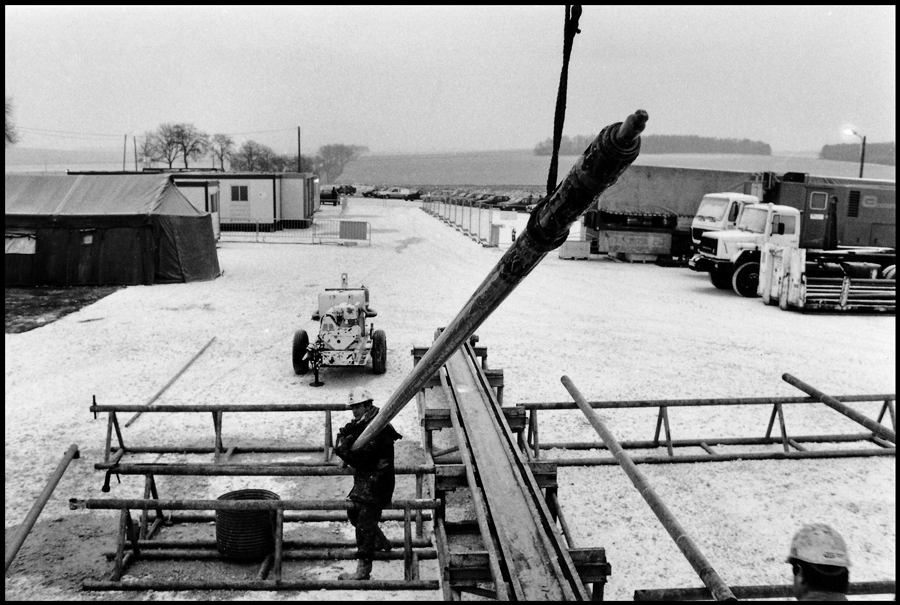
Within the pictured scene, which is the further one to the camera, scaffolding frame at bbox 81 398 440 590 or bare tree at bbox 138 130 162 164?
bare tree at bbox 138 130 162 164

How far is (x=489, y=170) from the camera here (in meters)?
146

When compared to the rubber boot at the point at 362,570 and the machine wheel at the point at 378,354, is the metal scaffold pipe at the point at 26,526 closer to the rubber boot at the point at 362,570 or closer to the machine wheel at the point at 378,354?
the rubber boot at the point at 362,570

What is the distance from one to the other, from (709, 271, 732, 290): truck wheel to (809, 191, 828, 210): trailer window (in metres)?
4.86

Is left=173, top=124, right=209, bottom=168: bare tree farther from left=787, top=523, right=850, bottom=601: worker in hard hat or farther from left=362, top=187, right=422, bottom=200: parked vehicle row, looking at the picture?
left=787, top=523, right=850, bottom=601: worker in hard hat

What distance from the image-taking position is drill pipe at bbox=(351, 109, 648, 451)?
2014mm

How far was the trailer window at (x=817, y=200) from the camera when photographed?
2383 centimetres

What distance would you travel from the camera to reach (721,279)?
21688 mm

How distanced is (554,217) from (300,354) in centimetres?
1048

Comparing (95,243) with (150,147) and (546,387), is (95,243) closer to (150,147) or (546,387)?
(546,387)

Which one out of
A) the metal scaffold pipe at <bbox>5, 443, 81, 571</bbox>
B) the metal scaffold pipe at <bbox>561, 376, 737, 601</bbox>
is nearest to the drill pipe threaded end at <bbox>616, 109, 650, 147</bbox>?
the metal scaffold pipe at <bbox>561, 376, 737, 601</bbox>

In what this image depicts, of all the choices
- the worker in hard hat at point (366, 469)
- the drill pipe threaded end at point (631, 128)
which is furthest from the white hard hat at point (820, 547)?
the worker in hard hat at point (366, 469)

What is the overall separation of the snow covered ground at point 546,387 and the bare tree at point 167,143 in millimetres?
97873

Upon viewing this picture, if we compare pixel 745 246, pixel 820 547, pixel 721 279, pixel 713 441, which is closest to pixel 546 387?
pixel 713 441

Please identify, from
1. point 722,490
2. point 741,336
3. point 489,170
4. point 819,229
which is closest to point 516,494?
point 722,490
